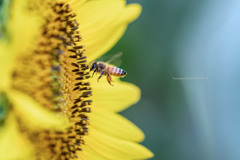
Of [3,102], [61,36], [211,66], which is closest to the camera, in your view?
[3,102]

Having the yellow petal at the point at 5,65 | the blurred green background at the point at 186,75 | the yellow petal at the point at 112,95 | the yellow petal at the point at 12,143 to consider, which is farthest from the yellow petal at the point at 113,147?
the blurred green background at the point at 186,75

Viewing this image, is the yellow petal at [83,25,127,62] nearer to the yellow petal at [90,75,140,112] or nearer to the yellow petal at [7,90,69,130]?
the yellow petal at [90,75,140,112]

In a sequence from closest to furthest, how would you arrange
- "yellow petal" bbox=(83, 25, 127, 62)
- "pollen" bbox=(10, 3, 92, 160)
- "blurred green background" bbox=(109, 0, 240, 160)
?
"pollen" bbox=(10, 3, 92, 160) < "yellow petal" bbox=(83, 25, 127, 62) < "blurred green background" bbox=(109, 0, 240, 160)

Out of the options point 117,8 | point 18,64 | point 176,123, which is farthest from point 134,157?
point 176,123

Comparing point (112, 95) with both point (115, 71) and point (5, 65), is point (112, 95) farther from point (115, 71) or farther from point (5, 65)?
point (5, 65)

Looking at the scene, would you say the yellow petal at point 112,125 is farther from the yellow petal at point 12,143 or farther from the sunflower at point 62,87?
the yellow petal at point 12,143

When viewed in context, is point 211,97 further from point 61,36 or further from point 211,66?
point 61,36

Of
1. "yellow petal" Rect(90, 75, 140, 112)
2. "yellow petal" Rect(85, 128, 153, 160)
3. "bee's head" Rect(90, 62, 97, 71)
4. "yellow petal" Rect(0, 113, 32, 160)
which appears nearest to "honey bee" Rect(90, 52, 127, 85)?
"bee's head" Rect(90, 62, 97, 71)
